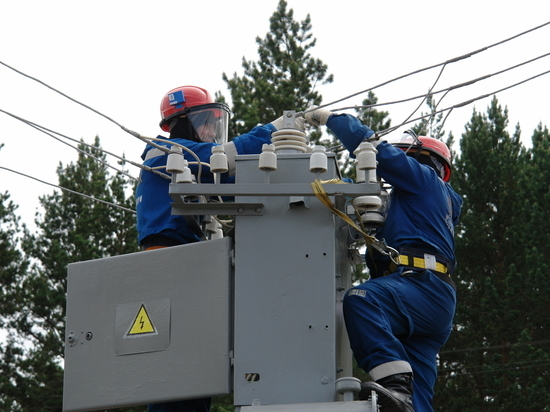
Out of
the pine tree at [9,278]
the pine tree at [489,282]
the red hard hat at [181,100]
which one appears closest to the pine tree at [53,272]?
the pine tree at [9,278]

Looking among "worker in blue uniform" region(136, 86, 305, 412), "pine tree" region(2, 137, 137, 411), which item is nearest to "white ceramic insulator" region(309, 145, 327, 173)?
"worker in blue uniform" region(136, 86, 305, 412)

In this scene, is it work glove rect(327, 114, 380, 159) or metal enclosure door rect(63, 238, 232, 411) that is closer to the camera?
metal enclosure door rect(63, 238, 232, 411)

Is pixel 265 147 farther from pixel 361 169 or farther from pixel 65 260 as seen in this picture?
pixel 65 260

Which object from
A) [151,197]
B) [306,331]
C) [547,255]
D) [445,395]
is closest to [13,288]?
[445,395]

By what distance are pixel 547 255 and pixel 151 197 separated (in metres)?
17.9

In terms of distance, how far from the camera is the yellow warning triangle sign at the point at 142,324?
518 cm

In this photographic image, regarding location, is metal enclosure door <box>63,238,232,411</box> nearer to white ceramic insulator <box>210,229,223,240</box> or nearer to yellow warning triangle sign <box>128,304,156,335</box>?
yellow warning triangle sign <box>128,304,156,335</box>

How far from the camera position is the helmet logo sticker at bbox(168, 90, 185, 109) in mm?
6946

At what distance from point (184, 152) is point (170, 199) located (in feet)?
1.13

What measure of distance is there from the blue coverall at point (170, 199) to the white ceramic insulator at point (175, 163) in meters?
0.95

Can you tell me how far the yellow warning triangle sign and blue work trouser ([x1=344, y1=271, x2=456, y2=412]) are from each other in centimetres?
114

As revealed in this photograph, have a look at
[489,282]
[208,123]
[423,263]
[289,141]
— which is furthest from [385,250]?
[489,282]

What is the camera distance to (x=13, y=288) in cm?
2662

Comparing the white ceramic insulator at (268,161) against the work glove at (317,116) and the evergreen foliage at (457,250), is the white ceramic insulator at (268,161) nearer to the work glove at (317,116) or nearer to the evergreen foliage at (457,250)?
the work glove at (317,116)
